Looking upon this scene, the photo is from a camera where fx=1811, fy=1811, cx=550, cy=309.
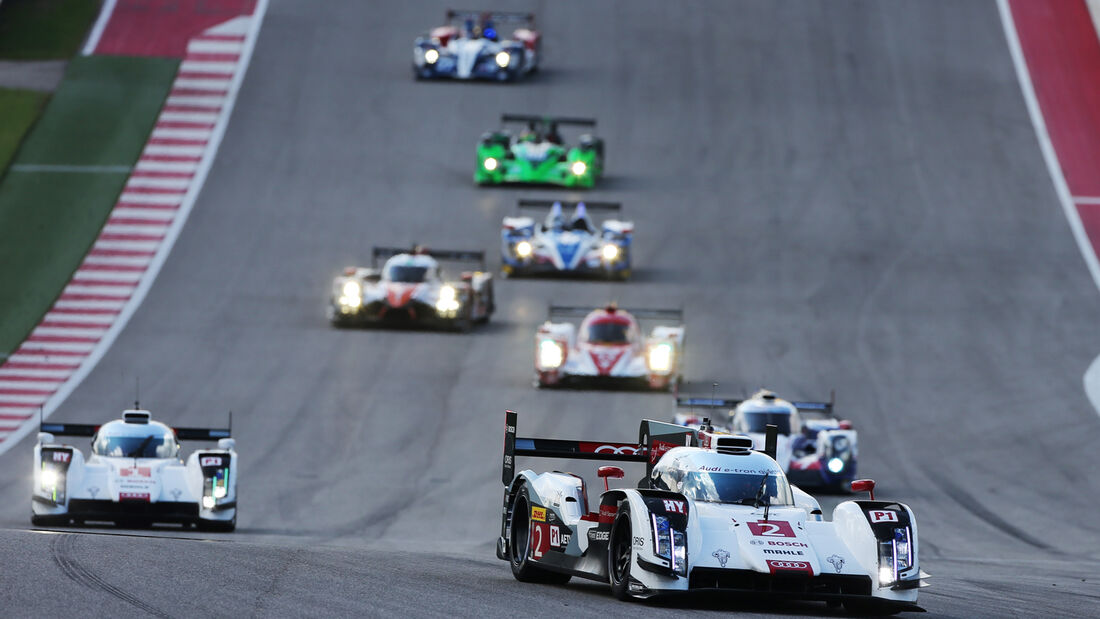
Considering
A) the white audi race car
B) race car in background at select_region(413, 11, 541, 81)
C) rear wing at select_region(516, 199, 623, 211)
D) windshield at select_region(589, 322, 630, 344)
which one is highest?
race car in background at select_region(413, 11, 541, 81)

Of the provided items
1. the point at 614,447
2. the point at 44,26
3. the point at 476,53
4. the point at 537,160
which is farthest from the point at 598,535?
the point at 44,26

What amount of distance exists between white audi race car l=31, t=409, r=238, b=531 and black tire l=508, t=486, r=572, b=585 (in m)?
6.64

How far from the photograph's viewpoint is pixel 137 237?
4325 cm

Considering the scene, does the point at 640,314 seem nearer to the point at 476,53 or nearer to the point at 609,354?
the point at 609,354

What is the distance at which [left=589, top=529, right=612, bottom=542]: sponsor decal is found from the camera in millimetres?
15914

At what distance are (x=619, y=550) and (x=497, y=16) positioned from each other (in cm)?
4119

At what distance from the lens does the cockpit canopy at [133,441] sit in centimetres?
2427

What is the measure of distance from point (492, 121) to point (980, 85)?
14734mm

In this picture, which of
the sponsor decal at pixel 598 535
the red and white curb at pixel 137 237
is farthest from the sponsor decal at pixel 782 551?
the red and white curb at pixel 137 237

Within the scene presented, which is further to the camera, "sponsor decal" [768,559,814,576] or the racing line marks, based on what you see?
"sponsor decal" [768,559,814,576]

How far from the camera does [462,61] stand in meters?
53.8

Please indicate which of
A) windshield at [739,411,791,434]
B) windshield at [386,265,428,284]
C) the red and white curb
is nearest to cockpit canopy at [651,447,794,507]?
windshield at [739,411,791,434]

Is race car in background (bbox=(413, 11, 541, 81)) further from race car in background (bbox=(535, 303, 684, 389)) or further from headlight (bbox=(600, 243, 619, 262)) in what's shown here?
race car in background (bbox=(535, 303, 684, 389))

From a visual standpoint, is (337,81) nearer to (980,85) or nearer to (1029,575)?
(980,85)
